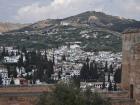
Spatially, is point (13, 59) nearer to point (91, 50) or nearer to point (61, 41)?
point (91, 50)

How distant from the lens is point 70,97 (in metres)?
15.1

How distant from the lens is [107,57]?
131250 mm

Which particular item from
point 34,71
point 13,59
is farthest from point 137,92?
point 13,59

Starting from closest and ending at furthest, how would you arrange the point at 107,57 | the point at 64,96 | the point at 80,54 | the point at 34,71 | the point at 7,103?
the point at 64,96 < the point at 7,103 < the point at 34,71 < the point at 107,57 < the point at 80,54

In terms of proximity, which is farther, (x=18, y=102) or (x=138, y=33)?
(x=138, y=33)

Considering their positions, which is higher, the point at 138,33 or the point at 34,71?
the point at 138,33

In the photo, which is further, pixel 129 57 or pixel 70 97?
pixel 129 57

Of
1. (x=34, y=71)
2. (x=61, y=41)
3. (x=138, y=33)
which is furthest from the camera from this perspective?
(x=61, y=41)

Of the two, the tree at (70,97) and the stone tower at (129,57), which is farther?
the stone tower at (129,57)

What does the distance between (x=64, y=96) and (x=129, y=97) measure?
4.85m

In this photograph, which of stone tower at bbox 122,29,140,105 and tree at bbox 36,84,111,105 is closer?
tree at bbox 36,84,111,105

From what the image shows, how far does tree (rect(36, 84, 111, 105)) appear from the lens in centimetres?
1498

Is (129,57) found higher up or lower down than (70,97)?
higher up

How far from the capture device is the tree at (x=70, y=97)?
15.0 metres
